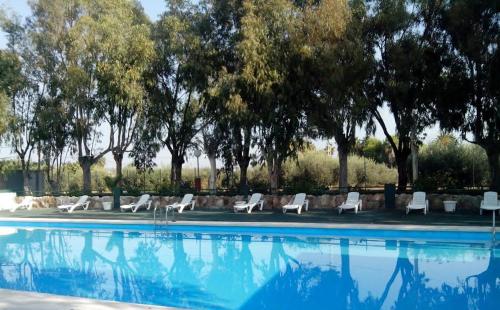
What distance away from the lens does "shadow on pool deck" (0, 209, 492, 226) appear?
41.2ft

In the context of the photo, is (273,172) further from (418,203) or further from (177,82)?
(418,203)

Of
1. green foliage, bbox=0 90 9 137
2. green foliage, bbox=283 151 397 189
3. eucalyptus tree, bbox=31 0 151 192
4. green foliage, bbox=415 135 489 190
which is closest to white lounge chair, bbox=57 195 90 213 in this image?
eucalyptus tree, bbox=31 0 151 192

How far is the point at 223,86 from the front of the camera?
16.4 metres

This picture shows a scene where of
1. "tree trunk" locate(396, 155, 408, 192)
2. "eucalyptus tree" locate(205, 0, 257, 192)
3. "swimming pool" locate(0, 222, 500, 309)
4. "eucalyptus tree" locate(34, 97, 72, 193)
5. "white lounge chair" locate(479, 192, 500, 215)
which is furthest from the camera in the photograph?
"eucalyptus tree" locate(34, 97, 72, 193)

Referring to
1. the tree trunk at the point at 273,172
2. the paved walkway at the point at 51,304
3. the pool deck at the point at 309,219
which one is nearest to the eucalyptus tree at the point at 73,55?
the pool deck at the point at 309,219

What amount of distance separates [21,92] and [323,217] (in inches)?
575

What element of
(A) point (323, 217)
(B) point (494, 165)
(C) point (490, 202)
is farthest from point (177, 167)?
(C) point (490, 202)

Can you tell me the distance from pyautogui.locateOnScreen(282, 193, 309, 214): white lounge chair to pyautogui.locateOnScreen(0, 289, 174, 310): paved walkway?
398 inches

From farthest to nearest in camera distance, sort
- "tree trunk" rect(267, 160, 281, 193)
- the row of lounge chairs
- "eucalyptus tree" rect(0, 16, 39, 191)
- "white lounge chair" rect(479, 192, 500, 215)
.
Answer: "eucalyptus tree" rect(0, 16, 39, 191) < "tree trunk" rect(267, 160, 281, 193) < the row of lounge chairs < "white lounge chair" rect(479, 192, 500, 215)

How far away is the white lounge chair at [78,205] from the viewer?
18469mm

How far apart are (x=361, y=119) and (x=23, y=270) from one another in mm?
11290

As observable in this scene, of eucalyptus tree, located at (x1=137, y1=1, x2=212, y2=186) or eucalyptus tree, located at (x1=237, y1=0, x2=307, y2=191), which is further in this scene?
eucalyptus tree, located at (x1=137, y1=1, x2=212, y2=186)

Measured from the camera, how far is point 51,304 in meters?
5.54

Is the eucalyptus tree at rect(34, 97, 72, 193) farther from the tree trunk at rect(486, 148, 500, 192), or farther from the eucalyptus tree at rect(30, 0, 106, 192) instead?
the tree trunk at rect(486, 148, 500, 192)
